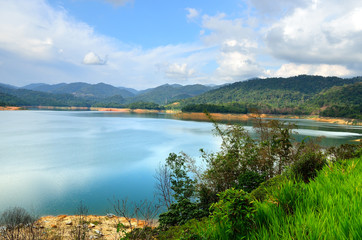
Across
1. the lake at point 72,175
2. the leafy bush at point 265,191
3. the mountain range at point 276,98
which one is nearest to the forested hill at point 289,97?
the mountain range at point 276,98

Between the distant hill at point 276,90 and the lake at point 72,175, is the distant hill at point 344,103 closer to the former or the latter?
the distant hill at point 276,90

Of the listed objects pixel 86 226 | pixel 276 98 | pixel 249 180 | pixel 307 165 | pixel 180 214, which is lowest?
pixel 86 226

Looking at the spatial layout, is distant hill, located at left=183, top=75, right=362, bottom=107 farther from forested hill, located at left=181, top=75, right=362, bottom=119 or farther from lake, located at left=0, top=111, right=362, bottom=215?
lake, located at left=0, top=111, right=362, bottom=215

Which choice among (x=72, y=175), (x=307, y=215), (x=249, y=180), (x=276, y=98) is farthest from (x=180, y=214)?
(x=276, y=98)

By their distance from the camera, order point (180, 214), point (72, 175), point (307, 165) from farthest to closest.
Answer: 1. point (72, 175)
2. point (180, 214)
3. point (307, 165)

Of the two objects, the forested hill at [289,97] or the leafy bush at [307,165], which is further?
the forested hill at [289,97]

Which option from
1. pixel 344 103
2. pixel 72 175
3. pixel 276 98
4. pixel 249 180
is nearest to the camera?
pixel 249 180

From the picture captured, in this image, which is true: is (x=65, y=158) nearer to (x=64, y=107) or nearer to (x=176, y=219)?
(x=176, y=219)

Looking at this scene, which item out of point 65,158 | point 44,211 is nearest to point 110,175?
point 44,211

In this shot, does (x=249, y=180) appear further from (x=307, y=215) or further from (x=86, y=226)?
(x=307, y=215)

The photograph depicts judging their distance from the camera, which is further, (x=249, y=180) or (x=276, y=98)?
(x=276, y=98)

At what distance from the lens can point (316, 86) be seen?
154 meters

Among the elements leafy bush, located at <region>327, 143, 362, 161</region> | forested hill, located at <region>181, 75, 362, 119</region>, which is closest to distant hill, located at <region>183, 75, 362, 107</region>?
forested hill, located at <region>181, 75, 362, 119</region>

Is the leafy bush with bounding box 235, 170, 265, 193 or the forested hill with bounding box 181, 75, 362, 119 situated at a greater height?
the forested hill with bounding box 181, 75, 362, 119
